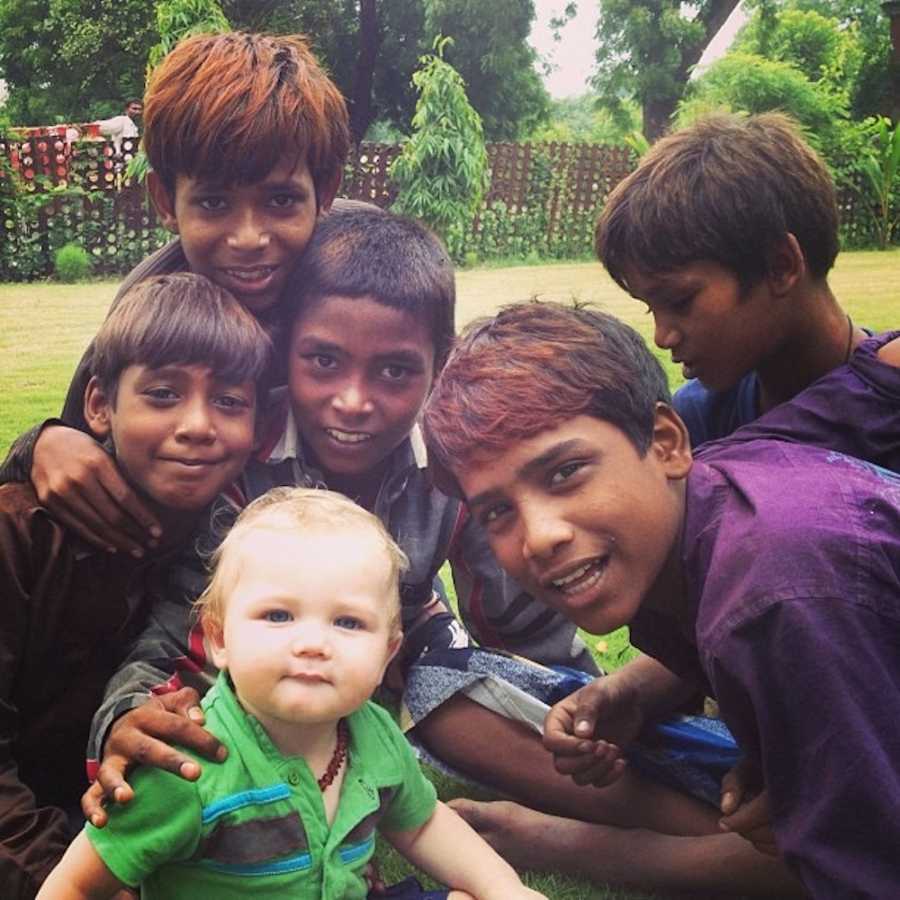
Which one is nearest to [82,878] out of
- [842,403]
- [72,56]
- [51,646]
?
[51,646]

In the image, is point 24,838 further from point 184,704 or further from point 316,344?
point 316,344

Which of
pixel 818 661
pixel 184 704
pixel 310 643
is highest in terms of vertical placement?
pixel 818 661

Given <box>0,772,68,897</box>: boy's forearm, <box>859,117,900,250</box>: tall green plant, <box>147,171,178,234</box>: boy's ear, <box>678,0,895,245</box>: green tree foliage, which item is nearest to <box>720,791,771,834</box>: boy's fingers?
<box>0,772,68,897</box>: boy's forearm

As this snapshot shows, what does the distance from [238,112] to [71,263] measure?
2.84ft

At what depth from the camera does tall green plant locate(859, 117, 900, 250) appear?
317cm

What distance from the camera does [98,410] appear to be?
67.7 inches

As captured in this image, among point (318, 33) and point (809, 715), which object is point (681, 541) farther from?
point (318, 33)

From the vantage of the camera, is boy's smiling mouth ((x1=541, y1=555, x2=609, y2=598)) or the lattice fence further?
the lattice fence

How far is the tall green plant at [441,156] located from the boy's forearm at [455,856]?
4.31ft

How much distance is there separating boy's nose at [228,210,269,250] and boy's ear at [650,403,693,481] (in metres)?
0.68

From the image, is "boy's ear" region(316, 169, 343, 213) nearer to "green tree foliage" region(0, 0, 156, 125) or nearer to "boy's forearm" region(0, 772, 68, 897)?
"green tree foliage" region(0, 0, 156, 125)

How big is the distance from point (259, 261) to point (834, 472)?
0.94m

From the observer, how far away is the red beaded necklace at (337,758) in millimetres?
1337

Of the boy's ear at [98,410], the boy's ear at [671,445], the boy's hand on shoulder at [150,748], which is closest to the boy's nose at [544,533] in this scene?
the boy's ear at [671,445]
